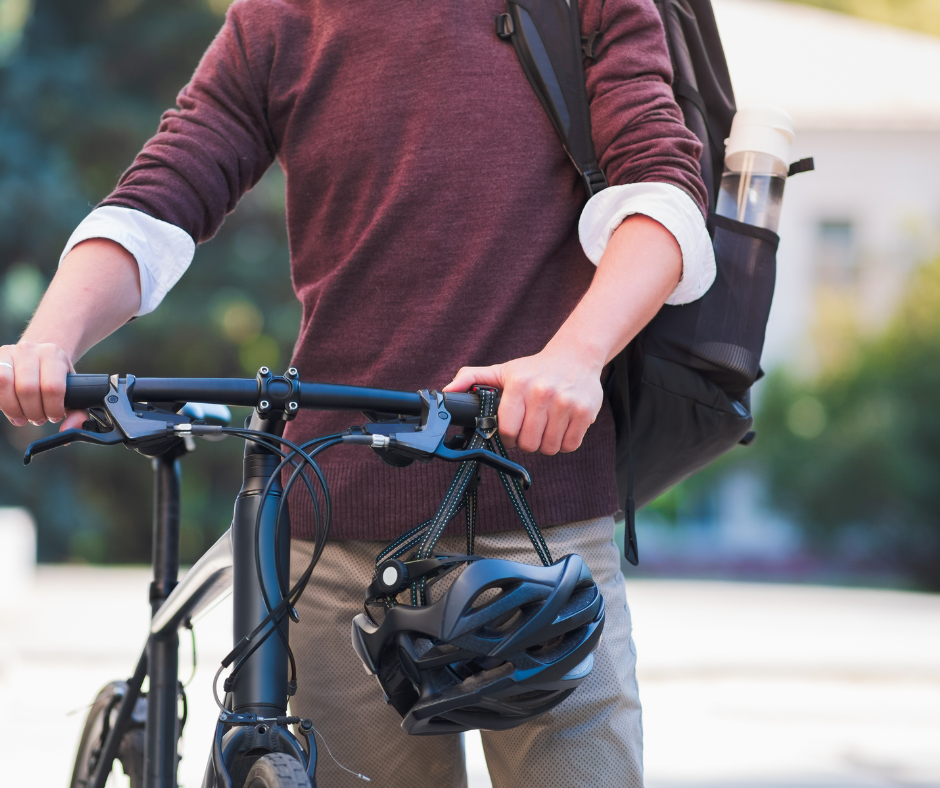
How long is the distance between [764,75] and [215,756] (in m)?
20.0

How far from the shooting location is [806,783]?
223 inches

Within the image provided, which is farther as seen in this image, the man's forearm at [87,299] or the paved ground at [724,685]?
the paved ground at [724,685]

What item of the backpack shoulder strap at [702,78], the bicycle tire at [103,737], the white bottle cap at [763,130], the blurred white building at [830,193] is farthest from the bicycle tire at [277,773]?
the blurred white building at [830,193]

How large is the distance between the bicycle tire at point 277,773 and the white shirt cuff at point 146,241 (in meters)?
0.81

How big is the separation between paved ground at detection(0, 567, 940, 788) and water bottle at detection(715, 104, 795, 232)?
422cm

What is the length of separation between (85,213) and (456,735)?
1531 cm

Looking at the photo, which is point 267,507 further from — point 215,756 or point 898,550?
point 898,550

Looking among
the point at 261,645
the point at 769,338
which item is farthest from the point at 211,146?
the point at 769,338

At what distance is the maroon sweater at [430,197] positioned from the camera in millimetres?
1850

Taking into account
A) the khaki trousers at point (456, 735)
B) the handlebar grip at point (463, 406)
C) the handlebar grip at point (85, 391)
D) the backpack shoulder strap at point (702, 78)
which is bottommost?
the khaki trousers at point (456, 735)

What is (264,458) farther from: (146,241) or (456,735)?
(456,735)

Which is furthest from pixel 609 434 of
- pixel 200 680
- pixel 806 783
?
pixel 200 680

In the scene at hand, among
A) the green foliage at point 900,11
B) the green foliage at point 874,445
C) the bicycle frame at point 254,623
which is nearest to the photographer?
the bicycle frame at point 254,623

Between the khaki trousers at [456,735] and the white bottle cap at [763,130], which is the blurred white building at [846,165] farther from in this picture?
the khaki trousers at [456,735]
